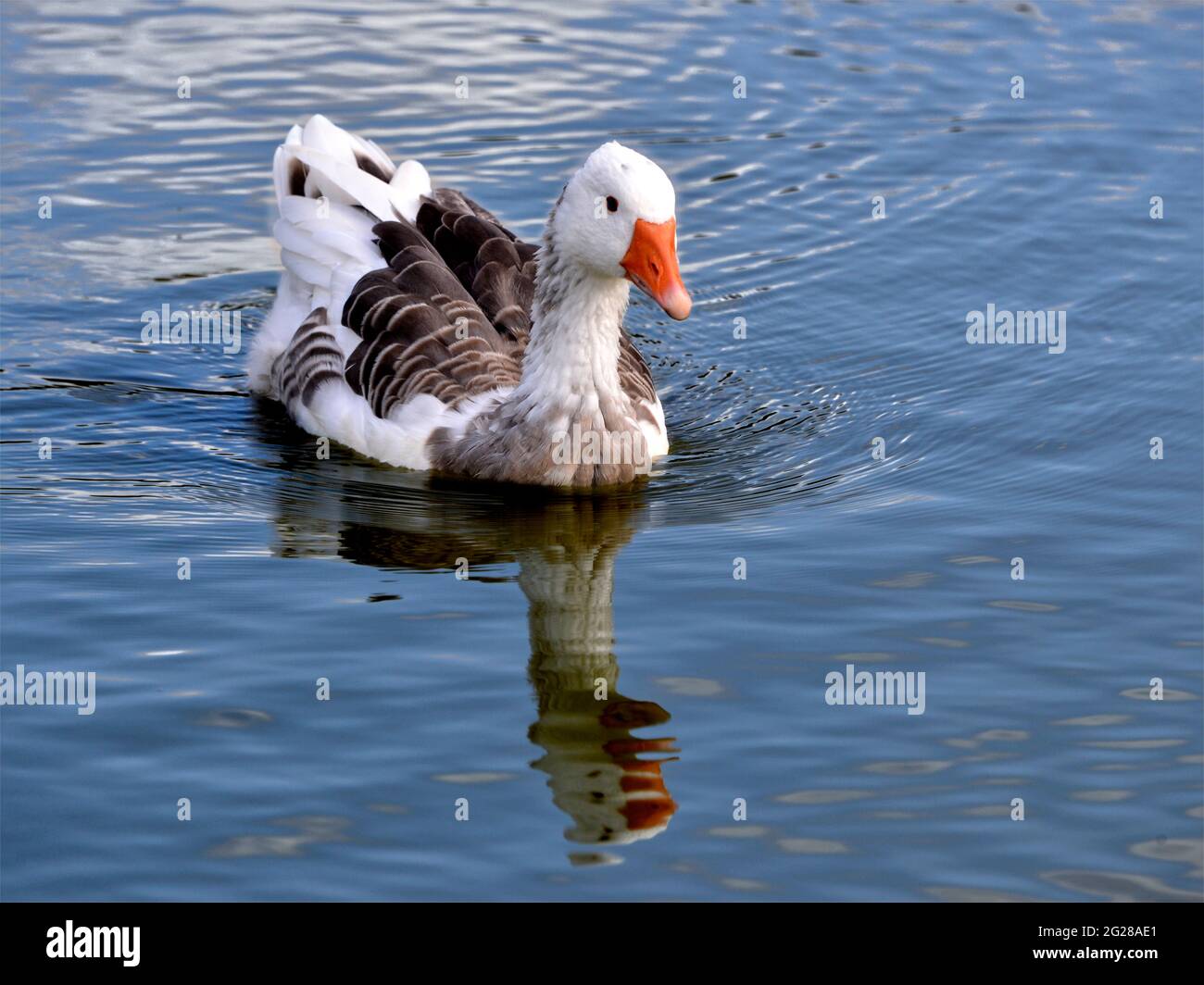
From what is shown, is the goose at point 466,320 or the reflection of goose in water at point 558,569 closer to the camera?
the reflection of goose in water at point 558,569

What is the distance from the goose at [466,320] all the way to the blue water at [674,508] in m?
0.37

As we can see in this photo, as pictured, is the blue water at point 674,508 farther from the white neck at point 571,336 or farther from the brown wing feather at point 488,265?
the brown wing feather at point 488,265

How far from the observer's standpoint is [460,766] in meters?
9.18

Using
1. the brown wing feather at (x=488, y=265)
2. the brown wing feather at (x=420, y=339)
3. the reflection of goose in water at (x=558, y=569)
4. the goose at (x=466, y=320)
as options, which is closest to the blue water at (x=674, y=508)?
the reflection of goose in water at (x=558, y=569)

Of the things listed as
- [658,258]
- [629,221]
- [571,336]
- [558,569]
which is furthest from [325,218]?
[558,569]

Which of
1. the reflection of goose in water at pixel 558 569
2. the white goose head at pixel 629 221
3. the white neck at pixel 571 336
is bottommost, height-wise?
the reflection of goose in water at pixel 558 569

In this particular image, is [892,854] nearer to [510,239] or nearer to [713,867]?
[713,867]

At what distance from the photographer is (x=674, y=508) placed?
41.5 feet

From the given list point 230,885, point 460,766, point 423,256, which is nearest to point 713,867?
point 460,766

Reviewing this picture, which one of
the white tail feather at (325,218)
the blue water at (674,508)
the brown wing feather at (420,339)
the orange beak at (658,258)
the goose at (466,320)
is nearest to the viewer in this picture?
the blue water at (674,508)

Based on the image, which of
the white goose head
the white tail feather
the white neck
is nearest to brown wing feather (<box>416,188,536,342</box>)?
the white tail feather

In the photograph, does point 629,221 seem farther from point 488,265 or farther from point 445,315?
point 488,265

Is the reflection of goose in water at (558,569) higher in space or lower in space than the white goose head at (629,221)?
lower

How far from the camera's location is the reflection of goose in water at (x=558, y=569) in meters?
9.05
